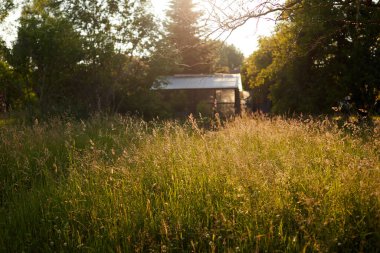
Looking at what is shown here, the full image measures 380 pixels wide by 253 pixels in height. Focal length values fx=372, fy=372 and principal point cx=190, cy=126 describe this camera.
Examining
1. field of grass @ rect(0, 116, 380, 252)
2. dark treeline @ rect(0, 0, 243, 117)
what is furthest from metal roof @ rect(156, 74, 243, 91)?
field of grass @ rect(0, 116, 380, 252)

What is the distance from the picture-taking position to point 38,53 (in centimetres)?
1622

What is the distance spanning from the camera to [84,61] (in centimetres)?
1780

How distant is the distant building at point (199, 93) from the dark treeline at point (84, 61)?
3.57m

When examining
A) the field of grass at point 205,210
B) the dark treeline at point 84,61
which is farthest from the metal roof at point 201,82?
the field of grass at point 205,210

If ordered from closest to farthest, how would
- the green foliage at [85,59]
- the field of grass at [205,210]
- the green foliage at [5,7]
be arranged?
1. the field of grass at [205,210]
2. the green foliage at [85,59]
3. the green foliage at [5,7]

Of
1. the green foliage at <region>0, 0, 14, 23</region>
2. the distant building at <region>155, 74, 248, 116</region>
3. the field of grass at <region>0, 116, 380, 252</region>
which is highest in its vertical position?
the green foliage at <region>0, 0, 14, 23</region>

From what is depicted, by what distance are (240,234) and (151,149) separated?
259cm

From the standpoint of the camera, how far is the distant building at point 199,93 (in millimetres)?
23672

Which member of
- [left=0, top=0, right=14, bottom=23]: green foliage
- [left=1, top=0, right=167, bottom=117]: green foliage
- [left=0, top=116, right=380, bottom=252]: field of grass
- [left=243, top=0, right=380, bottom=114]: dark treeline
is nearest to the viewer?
[left=0, top=116, right=380, bottom=252]: field of grass

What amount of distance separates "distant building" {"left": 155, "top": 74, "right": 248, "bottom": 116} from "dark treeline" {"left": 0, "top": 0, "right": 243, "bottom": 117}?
3.57 metres

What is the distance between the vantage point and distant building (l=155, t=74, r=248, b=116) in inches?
932

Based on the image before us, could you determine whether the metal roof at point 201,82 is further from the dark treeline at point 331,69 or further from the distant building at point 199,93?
the dark treeline at point 331,69

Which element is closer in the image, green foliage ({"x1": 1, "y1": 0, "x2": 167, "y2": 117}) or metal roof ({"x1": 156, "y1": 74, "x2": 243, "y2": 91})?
green foliage ({"x1": 1, "y1": 0, "x2": 167, "y2": 117})

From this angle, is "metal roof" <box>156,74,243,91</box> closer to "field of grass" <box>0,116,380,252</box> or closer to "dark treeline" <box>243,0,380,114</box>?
"dark treeline" <box>243,0,380,114</box>
